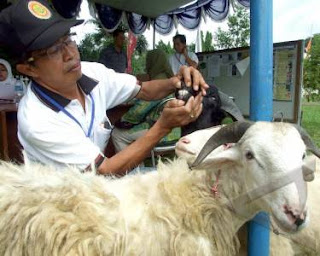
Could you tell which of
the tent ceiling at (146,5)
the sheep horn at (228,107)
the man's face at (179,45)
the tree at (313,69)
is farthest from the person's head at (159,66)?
the tree at (313,69)

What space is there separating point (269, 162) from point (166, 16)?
8884 millimetres

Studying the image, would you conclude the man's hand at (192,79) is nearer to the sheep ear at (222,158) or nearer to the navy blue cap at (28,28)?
the sheep ear at (222,158)

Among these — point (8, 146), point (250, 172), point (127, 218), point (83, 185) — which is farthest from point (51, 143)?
point (8, 146)

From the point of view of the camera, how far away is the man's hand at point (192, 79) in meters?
1.76

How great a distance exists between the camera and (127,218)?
1.46 m

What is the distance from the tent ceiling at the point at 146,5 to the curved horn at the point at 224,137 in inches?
272

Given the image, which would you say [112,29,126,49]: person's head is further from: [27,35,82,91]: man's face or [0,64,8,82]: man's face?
[27,35,82,91]: man's face

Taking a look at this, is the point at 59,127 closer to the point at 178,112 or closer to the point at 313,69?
the point at 178,112

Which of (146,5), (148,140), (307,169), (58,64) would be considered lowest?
(307,169)

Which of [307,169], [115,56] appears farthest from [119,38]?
[307,169]

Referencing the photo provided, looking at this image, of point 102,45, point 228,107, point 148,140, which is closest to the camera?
point 148,140

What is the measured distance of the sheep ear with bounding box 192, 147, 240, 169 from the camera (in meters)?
1.55

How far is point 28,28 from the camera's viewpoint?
1575 millimetres

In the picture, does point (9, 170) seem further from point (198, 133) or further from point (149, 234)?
point (198, 133)
